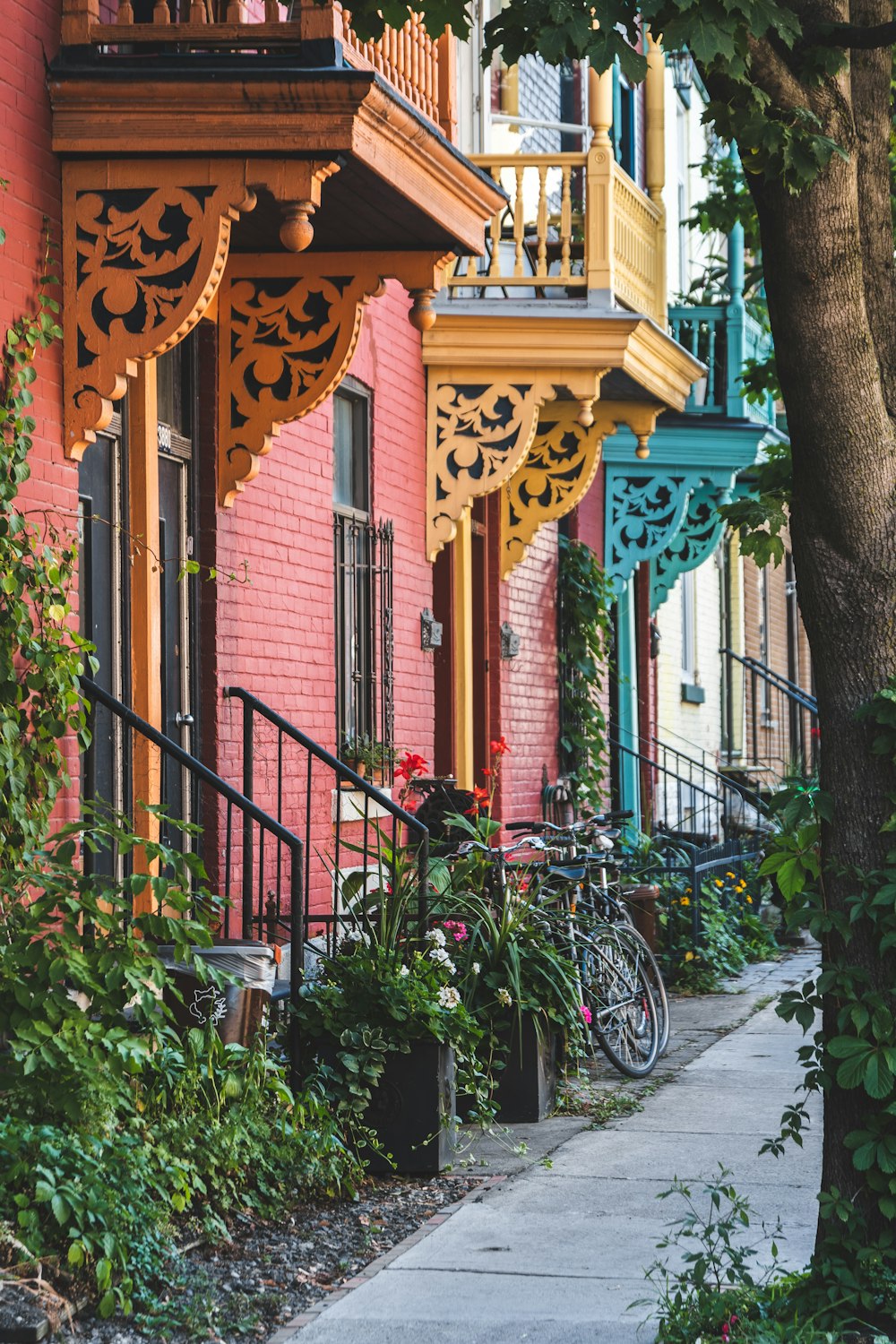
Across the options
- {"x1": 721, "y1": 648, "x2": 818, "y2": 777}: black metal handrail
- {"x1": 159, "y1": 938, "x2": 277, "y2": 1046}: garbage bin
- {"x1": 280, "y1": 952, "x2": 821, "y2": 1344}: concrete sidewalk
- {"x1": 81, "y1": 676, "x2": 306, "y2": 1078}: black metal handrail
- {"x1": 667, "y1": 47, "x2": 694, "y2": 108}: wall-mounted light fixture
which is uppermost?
{"x1": 667, "y1": 47, "x2": 694, "y2": 108}: wall-mounted light fixture

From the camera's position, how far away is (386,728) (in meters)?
10.0

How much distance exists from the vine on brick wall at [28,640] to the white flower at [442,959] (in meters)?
1.82

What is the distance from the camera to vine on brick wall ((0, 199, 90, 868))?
5680 mm

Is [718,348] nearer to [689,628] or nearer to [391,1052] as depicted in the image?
[689,628]

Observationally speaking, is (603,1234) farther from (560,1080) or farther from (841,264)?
(841,264)

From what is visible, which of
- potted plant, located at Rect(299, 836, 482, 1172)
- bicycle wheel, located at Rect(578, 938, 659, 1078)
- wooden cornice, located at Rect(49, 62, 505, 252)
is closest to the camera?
wooden cornice, located at Rect(49, 62, 505, 252)

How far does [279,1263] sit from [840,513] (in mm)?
2690

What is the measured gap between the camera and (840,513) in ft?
15.4

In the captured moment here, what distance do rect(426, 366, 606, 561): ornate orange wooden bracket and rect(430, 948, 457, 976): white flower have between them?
402cm

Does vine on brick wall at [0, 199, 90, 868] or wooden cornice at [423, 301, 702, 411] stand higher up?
wooden cornice at [423, 301, 702, 411]

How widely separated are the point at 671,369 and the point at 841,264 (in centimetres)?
768

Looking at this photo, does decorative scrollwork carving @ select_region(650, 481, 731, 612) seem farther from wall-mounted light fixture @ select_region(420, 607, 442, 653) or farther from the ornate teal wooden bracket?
wall-mounted light fixture @ select_region(420, 607, 442, 653)

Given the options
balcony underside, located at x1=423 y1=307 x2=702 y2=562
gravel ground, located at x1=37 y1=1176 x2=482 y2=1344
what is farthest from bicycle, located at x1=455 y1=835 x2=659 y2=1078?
balcony underside, located at x1=423 y1=307 x2=702 y2=562

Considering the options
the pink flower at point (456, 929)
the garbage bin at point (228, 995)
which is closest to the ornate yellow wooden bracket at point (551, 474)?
the pink flower at point (456, 929)
